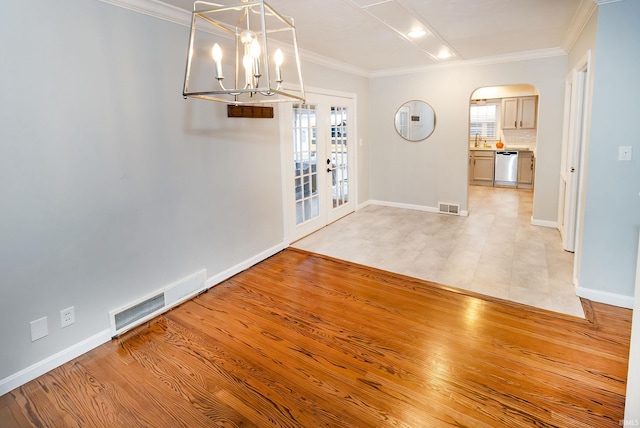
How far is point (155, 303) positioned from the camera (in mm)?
2926

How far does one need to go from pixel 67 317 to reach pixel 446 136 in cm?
543

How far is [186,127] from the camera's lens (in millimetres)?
3041

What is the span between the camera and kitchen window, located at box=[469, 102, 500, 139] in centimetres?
891

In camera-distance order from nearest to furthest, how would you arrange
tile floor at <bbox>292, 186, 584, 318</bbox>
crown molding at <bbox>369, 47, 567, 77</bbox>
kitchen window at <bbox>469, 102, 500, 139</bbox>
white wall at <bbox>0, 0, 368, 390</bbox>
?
1. white wall at <bbox>0, 0, 368, 390</bbox>
2. tile floor at <bbox>292, 186, 584, 318</bbox>
3. crown molding at <bbox>369, 47, 567, 77</bbox>
4. kitchen window at <bbox>469, 102, 500, 139</bbox>

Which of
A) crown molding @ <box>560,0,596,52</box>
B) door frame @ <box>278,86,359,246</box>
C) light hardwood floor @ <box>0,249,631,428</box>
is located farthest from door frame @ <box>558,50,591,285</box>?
door frame @ <box>278,86,359,246</box>

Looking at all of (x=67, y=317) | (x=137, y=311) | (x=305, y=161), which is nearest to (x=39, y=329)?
Result: (x=67, y=317)

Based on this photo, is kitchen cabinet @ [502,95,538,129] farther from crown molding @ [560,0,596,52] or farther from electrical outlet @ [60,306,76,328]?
electrical outlet @ [60,306,76,328]

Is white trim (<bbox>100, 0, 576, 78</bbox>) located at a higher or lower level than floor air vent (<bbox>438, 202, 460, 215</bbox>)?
higher

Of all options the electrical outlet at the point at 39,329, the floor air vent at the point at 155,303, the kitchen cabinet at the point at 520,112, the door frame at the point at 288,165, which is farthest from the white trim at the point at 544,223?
the electrical outlet at the point at 39,329

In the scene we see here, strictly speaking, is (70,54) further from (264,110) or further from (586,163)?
(586,163)

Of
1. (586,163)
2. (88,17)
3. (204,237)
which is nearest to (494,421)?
(586,163)

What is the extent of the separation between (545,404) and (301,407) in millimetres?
1324

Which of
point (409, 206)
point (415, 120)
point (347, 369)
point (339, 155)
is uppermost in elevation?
point (415, 120)

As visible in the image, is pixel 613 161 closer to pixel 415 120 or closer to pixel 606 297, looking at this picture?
pixel 606 297
